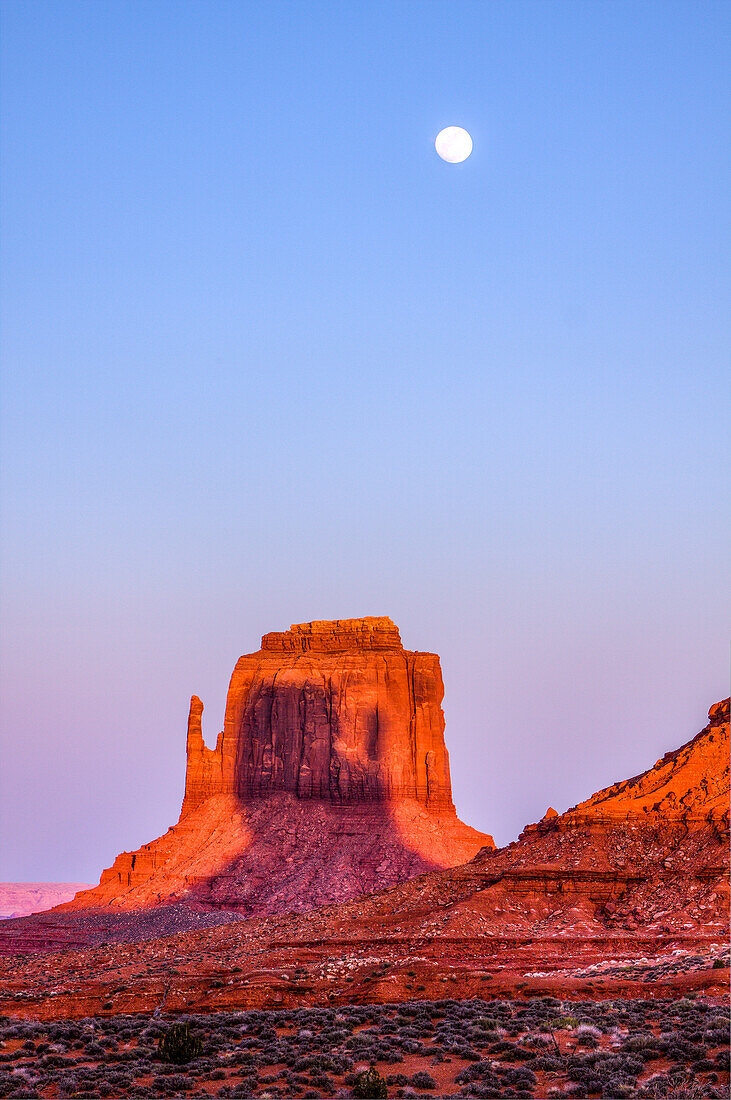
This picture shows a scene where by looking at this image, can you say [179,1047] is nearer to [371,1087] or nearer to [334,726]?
[371,1087]

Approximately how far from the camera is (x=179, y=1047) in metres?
25.2

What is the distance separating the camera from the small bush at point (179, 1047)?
25062mm

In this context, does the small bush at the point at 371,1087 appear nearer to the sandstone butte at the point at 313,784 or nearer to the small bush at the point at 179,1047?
the small bush at the point at 179,1047

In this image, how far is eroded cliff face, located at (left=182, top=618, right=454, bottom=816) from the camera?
89812mm

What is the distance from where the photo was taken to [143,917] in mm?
74875

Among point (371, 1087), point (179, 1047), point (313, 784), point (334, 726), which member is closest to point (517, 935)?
point (179, 1047)

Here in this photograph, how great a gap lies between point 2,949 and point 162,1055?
50.5 m

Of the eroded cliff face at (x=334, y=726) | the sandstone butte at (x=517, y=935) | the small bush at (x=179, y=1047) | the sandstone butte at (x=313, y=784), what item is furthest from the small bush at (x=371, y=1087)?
the eroded cliff face at (x=334, y=726)

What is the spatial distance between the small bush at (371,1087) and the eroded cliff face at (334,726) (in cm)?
6742

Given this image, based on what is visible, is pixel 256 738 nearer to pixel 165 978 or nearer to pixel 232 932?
pixel 232 932

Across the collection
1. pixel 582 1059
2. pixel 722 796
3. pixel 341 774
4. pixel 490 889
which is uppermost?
pixel 341 774

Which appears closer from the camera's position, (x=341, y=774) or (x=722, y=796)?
(x=722, y=796)

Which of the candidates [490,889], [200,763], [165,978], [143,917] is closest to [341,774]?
[200,763]

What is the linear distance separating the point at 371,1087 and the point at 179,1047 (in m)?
6.04
